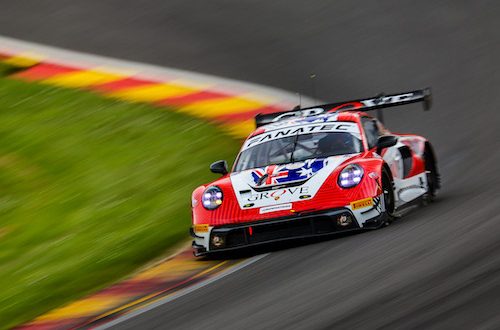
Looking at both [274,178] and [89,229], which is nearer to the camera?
[274,178]

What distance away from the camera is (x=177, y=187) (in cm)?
1202

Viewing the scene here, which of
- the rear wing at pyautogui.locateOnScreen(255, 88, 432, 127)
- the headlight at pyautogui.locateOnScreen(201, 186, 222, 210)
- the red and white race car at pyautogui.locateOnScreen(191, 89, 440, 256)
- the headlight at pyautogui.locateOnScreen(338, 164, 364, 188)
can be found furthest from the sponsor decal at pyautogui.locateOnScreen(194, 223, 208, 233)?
the rear wing at pyautogui.locateOnScreen(255, 88, 432, 127)

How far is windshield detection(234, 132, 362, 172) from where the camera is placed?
403 inches

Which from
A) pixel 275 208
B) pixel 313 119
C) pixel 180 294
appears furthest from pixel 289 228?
pixel 313 119

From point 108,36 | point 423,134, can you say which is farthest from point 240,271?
point 108,36

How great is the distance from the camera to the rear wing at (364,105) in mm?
11242

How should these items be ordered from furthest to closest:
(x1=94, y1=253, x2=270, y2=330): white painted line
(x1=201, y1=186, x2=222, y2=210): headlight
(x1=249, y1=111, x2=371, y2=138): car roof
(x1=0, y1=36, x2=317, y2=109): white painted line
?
(x1=0, y1=36, x2=317, y2=109): white painted line, (x1=249, y1=111, x2=371, y2=138): car roof, (x1=201, y1=186, x2=222, y2=210): headlight, (x1=94, y1=253, x2=270, y2=330): white painted line

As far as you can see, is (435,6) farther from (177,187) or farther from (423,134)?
(177,187)

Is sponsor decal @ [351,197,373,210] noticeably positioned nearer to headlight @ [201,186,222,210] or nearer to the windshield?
the windshield

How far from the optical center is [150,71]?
1661 centimetres

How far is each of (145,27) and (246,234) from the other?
9.51m

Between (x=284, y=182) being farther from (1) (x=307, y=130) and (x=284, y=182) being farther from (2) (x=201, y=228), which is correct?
(1) (x=307, y=130)

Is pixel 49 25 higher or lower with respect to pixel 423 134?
higher

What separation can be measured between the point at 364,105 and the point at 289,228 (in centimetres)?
246
